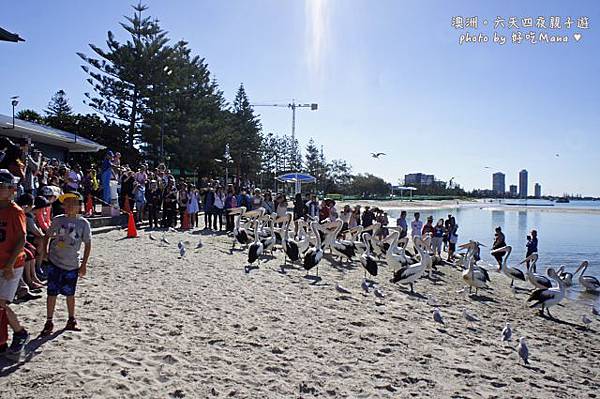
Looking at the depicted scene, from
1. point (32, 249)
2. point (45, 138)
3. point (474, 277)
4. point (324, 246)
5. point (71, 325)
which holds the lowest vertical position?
point (474, 277)

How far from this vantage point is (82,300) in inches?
266

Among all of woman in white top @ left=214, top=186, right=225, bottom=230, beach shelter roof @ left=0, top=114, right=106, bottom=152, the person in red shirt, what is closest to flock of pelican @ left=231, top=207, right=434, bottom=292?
woman in white top @ left=214, top=186, right=225, bottom=230

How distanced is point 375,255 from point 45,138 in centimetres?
1498

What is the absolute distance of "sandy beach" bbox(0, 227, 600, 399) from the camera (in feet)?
15.2

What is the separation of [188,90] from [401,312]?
30.3 m

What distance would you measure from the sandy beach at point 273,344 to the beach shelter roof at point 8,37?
4025 millimetres

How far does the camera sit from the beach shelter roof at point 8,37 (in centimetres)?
738

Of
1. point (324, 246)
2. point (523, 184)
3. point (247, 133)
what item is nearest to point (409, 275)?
point (324, 246)

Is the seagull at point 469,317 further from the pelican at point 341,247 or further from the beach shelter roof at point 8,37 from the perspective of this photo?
the beach shelter roof at point 8,37

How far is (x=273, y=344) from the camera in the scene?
592cm

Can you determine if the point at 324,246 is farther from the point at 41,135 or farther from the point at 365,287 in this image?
the point at 41,135

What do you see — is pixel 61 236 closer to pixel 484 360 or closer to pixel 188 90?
pixel 484 360

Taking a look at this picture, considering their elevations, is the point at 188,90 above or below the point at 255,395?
above

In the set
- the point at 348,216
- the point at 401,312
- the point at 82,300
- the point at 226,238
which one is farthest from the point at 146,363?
the point at 348,216
